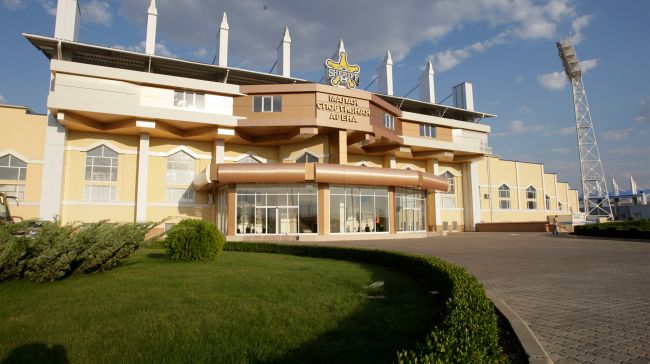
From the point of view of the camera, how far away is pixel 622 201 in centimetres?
7781

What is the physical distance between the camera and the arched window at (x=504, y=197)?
43094mm

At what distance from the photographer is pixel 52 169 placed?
2484 centimetres

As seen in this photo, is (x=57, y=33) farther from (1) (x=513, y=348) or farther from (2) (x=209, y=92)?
(1) (x=513, y=348)

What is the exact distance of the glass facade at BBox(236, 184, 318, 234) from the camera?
997 inches

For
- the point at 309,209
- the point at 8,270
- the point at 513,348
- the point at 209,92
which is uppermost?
the point at 209,92

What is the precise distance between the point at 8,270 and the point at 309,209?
18.4 m

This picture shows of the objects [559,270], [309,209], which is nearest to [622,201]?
[309,209]

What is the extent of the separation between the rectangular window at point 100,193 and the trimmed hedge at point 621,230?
1264 inches

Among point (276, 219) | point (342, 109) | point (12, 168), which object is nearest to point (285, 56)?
point (342, 109)

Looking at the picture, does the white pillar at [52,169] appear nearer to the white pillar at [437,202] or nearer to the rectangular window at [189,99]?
the rectangular window at [189,99]

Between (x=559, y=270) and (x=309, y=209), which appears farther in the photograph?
(x=309, y=209)

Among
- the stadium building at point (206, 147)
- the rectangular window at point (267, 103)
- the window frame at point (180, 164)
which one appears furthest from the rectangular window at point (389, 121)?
the window frame at point (180, 164)

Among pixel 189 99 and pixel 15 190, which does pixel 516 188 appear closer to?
pixel 189 99

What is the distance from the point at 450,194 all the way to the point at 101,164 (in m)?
30.5
